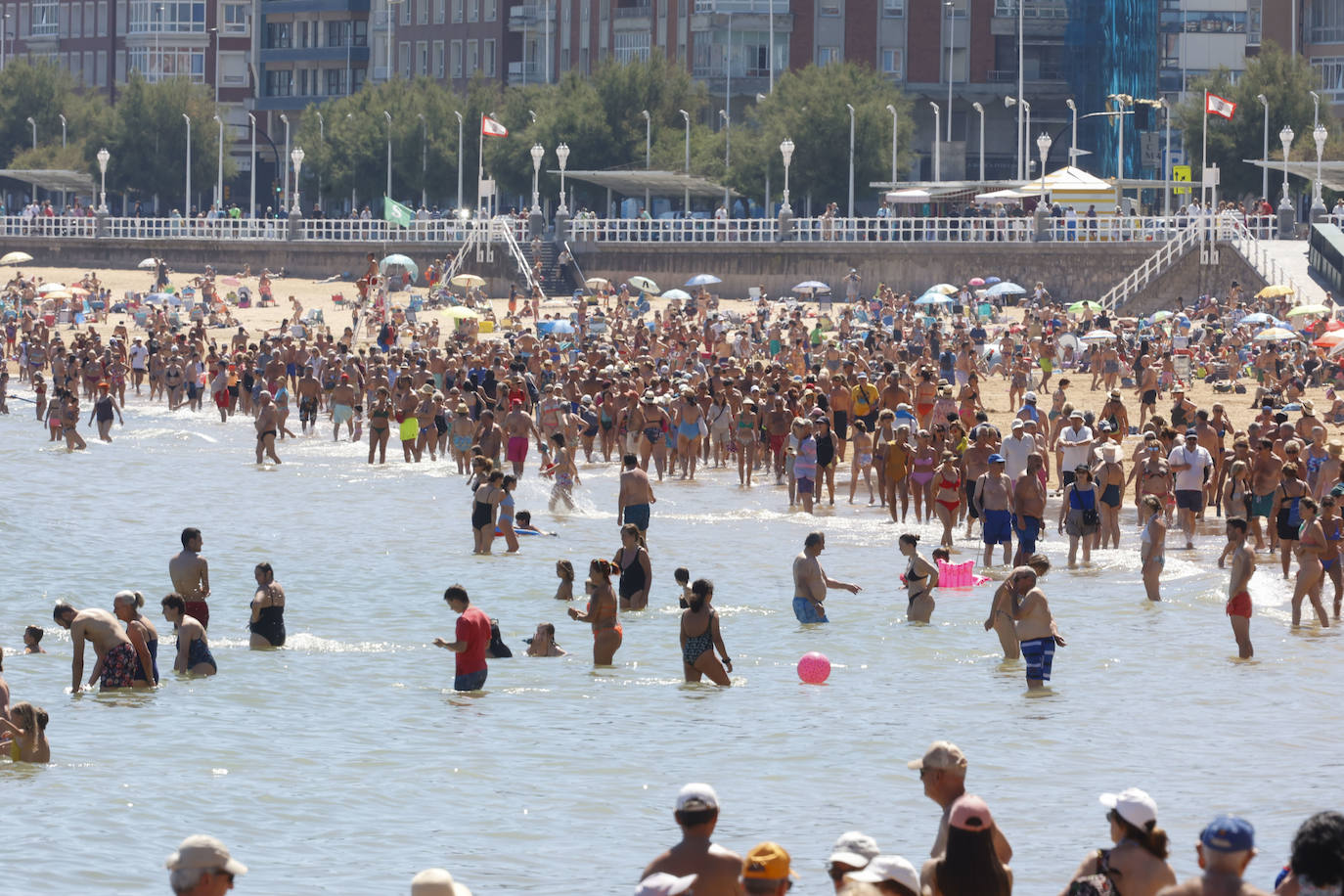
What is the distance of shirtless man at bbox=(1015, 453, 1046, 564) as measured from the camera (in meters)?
19.7

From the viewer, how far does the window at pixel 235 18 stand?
318 ft

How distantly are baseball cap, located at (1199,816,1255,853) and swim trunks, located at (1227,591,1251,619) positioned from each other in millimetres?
9274

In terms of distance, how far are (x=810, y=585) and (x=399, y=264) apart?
4379 centimetres

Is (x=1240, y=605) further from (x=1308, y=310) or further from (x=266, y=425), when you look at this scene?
(x=1308, y=310)

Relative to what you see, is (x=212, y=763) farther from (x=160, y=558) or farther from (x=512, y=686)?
(x=160, y=558)

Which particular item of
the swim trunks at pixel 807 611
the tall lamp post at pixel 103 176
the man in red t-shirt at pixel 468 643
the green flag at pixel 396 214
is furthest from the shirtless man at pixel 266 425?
the tall lamp post at pixel 103 176

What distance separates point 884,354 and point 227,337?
20383 millimetres

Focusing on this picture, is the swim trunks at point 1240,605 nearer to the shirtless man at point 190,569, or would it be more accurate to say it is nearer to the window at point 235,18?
the shirtless man at point 190,569

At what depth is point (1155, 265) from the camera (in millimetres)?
49344

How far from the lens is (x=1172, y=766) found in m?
13.7

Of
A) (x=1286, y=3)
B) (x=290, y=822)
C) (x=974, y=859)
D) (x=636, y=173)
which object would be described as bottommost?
(x=290, y=822)

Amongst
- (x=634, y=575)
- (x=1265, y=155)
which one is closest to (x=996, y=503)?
(x=634, y=575)

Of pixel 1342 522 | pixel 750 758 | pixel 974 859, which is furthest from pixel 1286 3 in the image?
pixel 974 859

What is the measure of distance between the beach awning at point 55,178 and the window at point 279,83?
13388 millimetres
